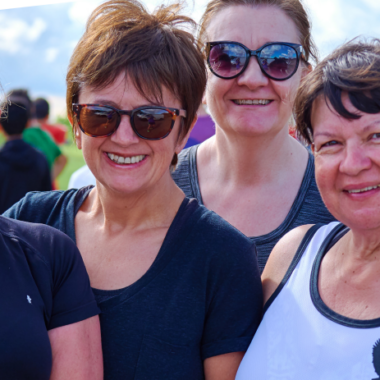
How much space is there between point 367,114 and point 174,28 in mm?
802

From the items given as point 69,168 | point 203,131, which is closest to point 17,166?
point 203,131

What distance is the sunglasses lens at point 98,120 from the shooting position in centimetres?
181

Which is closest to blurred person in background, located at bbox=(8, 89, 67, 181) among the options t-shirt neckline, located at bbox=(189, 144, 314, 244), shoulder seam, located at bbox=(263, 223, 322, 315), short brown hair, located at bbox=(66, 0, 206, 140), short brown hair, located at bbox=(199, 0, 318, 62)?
short brown hair, located at bbox=(199, 0, 318, 62)

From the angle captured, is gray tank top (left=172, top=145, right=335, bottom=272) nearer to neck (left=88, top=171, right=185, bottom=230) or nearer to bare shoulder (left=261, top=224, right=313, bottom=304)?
bare shoulder (left=261, top=224, right=313, bottom=304)

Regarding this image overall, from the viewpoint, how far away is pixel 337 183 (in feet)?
5.47

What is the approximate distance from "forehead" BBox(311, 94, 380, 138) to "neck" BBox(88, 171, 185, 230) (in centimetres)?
60

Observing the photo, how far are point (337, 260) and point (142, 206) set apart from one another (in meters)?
0.75

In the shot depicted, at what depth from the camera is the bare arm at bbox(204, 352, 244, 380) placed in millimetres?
1768

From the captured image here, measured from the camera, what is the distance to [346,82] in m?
1.58

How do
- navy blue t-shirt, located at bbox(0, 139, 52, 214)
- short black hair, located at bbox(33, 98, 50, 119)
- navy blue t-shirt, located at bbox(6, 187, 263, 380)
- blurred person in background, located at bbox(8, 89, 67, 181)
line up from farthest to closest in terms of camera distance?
short black hair, located at bbox(33, 98, 50, 119) < blurred person in background, located at bbox(8, 89, 67, 181) < navy blue t-shirt, located at bbox(0, 139, 52, 214) < navy blue t-shirt, located at bbox(6, 187, 263, 380)

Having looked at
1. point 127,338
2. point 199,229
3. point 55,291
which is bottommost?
point 127,338

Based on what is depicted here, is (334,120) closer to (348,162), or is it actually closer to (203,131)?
(348,162)

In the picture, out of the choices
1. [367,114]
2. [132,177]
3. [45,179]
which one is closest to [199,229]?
[132,177]

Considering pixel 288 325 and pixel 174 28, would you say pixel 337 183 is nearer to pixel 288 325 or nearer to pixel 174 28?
pixel 288 325
